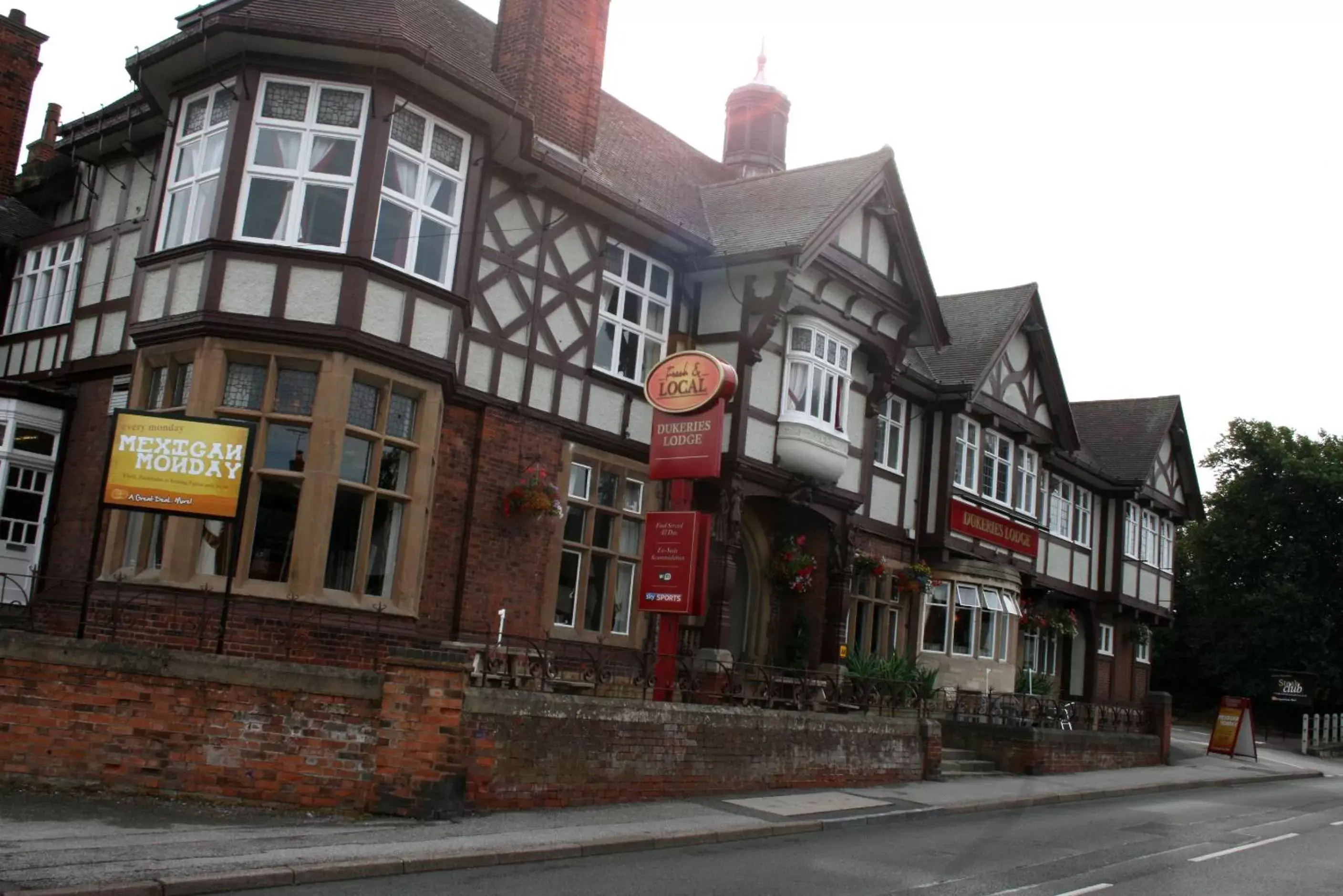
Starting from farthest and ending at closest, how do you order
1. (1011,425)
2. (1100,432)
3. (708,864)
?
(1100,432)
(1011,425)
(708,864)

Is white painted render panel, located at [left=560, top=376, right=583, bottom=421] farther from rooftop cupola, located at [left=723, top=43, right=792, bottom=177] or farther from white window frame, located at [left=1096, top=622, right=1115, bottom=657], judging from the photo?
white window frame, located at [left=1096, top=622, right=1115, bottom=657]

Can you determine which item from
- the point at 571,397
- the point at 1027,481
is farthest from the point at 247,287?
the point at 1027,481

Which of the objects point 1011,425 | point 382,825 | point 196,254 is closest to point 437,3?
point 196,254

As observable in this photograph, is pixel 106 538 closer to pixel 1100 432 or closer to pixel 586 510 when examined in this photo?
pixel 586 510

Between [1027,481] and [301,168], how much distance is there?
68.5ft

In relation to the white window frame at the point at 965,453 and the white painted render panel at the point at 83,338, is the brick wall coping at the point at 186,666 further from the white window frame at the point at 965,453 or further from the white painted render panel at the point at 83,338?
the white window frame at the point at 965,453

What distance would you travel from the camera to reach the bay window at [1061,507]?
109 ft

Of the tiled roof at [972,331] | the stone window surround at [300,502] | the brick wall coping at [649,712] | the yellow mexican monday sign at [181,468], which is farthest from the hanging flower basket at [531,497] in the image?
the tiled roof at [972,331]

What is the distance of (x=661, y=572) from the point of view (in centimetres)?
1592

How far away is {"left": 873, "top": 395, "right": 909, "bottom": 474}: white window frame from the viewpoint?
1007 inches

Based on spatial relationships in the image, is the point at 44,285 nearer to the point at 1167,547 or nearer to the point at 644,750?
the point at 644,750

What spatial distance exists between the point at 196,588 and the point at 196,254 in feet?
13.8

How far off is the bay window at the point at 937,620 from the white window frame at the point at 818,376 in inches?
244

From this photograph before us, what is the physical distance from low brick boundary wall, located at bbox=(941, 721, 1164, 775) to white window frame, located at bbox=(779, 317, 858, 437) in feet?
20.3
